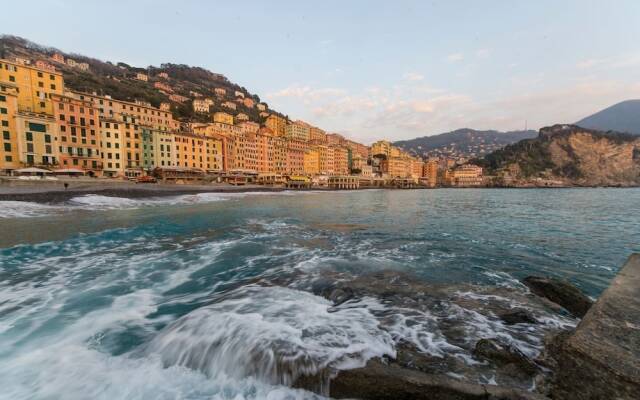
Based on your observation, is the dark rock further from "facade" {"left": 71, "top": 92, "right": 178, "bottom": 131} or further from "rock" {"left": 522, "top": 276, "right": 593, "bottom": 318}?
"facade" {"left": 71, "top": 92, "right": 178, "bottom": 131}

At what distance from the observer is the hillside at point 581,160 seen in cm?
14950

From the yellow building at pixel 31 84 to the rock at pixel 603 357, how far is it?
235 feet

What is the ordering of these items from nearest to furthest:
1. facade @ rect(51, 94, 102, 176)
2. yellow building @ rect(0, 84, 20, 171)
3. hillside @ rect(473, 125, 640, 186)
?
yellow building @ rect(0, 84, 20, 171)
facade @ rect(51, 94, 102, 176)
hillside @ rect(473, 125, 640, 186)

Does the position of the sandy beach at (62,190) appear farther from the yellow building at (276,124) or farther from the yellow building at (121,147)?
the yellow building at (276,124)

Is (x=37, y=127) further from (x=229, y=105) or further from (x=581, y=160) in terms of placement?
(x=581, y=160)

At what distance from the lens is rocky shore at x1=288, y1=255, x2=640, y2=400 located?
103 inches

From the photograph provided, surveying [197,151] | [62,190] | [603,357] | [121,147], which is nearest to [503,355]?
[603,357]

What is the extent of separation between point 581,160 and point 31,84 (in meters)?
226

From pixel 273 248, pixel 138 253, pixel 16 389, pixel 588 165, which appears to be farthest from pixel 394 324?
pixel 588 165

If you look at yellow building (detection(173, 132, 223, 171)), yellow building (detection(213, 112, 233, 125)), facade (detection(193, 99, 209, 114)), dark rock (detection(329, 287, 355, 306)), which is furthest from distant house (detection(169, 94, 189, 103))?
dark rock (detection(329, 287, 355, 306))

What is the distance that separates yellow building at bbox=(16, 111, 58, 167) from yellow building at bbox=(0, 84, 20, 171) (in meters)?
0.59

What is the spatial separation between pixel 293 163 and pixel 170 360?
105 meters

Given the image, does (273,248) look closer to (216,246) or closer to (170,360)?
(216,246)

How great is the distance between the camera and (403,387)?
307 cm
